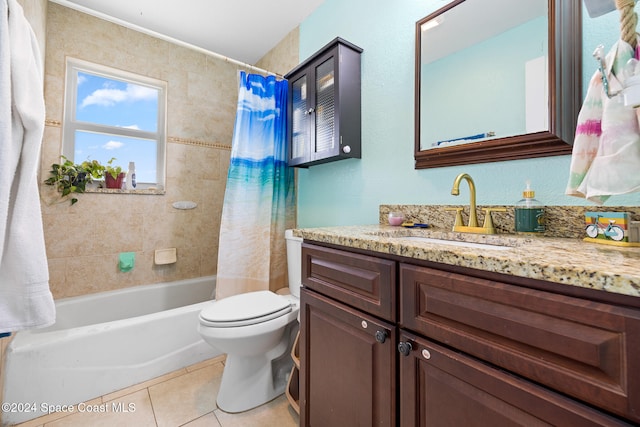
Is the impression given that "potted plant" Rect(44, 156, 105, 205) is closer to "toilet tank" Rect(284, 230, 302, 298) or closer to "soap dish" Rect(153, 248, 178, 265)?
"soap dish" Rect(153, 248, 178, 265)

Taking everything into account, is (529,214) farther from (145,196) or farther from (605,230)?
(145,196)

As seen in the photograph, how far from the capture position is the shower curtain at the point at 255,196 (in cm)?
197

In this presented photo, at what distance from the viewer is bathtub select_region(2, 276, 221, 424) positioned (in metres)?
1.29

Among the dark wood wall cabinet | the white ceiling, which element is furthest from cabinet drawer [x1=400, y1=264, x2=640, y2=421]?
the white ceiling

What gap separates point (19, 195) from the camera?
79 cm

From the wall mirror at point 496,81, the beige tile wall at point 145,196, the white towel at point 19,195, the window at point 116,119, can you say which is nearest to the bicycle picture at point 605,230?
the wall mirror at point 496,81

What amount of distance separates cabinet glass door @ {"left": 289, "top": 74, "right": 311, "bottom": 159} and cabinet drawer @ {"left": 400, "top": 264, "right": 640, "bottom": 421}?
138 centimetres

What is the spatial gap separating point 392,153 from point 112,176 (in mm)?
2142

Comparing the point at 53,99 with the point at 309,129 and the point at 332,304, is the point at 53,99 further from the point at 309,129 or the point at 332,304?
the point at 332,304

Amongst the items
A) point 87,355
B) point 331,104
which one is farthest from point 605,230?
point 87,355

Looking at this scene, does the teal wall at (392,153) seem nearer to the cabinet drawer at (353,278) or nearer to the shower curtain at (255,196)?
the shower curtain at (255,196)

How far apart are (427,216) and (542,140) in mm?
507

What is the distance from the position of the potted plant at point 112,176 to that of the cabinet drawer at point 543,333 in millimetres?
2413

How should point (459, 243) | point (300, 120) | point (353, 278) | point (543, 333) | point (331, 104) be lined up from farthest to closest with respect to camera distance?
point (300, 120)
point (331, 104)
point (459, 243)
point (353, 278)
point (543, 333)
